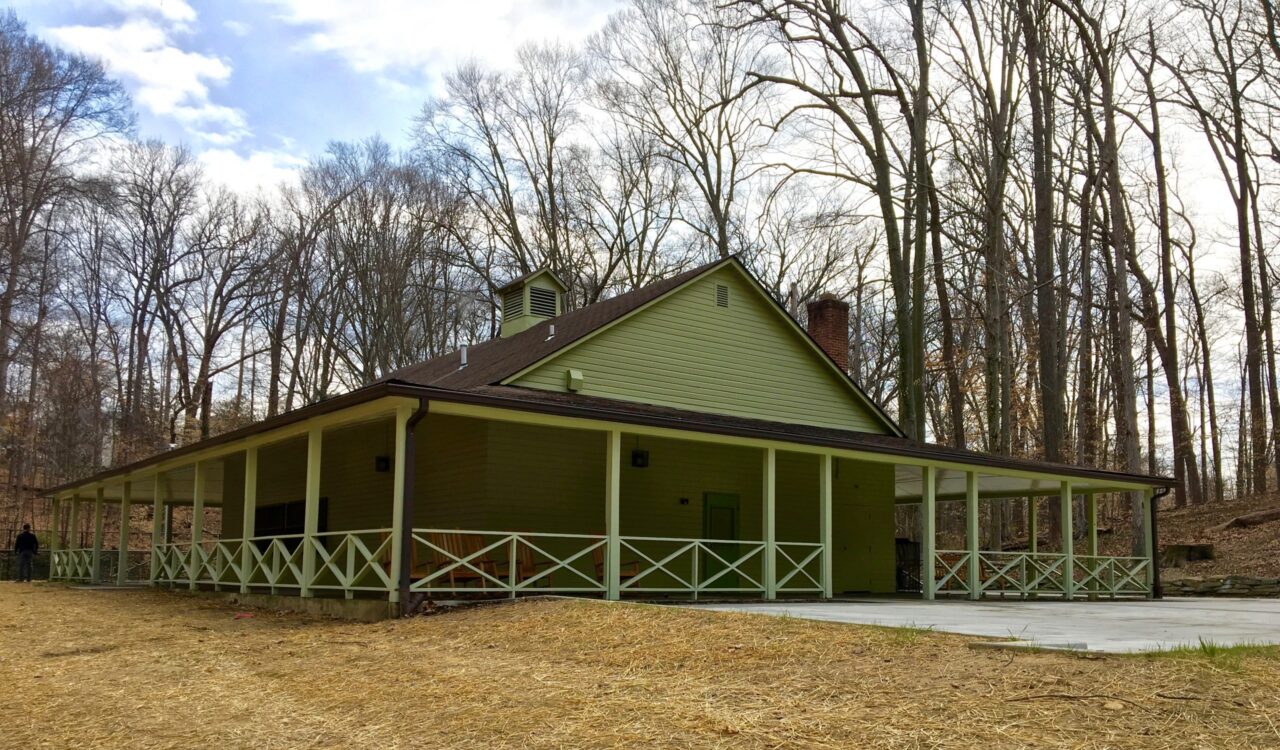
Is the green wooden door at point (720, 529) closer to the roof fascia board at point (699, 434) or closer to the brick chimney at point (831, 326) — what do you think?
the roof fascia board at point (699, 434)

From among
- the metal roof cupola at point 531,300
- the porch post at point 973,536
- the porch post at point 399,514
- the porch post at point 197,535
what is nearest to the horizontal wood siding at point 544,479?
the porch post at point 399,514

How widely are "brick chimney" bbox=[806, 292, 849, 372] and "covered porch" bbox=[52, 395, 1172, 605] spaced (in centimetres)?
291

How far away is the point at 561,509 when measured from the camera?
51.0ft

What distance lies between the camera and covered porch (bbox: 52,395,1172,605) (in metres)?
13.0

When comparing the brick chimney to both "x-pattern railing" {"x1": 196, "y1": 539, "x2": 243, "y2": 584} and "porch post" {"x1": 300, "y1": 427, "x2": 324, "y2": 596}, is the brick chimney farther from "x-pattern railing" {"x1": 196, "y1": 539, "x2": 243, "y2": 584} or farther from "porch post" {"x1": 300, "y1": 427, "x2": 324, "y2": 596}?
"x-pattern railing" {"x1": 196, "y1": 539, "x2": 243, "y2": 584}

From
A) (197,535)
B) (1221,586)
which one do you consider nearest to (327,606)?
(197,535)

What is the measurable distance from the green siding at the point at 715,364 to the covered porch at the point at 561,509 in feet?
3.39

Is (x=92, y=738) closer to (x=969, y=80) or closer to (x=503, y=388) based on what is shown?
(x=503, y=388)

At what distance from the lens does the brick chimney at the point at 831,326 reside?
21.8 m

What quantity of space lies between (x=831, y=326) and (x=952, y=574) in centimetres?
675

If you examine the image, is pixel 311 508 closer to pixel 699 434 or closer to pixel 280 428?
pixel 280 428

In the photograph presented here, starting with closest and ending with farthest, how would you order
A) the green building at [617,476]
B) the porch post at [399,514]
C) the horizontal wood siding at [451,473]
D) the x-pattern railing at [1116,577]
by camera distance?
the porch post at [399,514]
the green building at [617,476]
the horizontal wood siding at [451,473]
the x-pattern railing at [1116,577]

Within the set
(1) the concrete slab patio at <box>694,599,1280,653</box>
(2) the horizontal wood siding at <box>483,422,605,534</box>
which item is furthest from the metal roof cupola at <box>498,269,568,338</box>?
(1) the concrete slab patio at <box>694,599,1280,653</box>

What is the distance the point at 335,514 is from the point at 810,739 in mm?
14678
